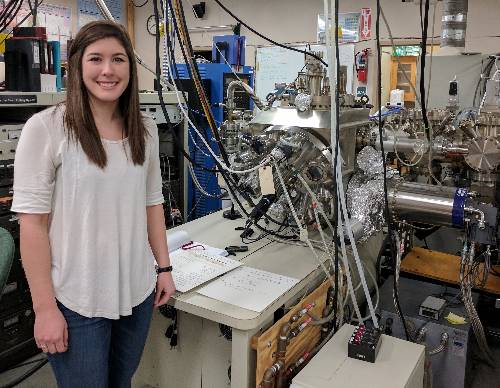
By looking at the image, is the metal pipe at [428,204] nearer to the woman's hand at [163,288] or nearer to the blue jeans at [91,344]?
the woman's hand at [163,288]

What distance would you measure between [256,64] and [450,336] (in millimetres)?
4565

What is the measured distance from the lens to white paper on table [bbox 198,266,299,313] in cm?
136

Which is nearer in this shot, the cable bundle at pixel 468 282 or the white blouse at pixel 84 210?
the white blouse at pixel 84 210

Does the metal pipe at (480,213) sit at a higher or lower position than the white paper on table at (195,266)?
higher

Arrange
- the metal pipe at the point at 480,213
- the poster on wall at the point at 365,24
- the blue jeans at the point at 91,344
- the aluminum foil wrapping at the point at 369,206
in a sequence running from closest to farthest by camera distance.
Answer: the blue jeans at the point at 91,344 → the metal pipe at the point at 480,213 → the aluminum foil wrapping at the point at 369,206 → the poster on wall at the point at 365,24

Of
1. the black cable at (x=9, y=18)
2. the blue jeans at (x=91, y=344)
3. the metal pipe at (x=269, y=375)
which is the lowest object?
the metal pipe at (x=269, y=375)

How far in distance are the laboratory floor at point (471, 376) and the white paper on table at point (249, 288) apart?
110 centimetres

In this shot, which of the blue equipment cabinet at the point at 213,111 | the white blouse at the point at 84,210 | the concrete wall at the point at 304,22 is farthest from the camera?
the concrete wall at the point at 304,22

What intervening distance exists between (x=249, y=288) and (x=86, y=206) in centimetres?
59

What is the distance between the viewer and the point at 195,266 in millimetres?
1589

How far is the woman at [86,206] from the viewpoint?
1.04 meters

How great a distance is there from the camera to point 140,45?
260 inches

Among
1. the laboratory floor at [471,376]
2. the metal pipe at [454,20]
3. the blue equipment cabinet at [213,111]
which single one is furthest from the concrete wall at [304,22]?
the laboratory floor at [471,376]

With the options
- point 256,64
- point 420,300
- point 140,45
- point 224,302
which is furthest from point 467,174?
point 140,45
